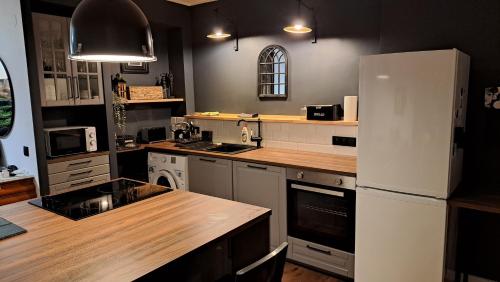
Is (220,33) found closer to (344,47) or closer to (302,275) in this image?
(344,47)

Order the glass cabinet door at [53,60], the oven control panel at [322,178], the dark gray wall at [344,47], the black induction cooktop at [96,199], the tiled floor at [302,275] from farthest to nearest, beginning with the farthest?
1. the glass cabinet door at [53,60]
2. the tiled floor at [302,275]
3. the oven control panel at [322,178]
4. the dark gray wall at [344,47]
5. the black induction cooktop at [96,199]

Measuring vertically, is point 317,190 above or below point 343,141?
below

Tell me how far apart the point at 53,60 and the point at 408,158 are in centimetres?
324

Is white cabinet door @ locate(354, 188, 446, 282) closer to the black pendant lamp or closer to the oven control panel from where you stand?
the oven control panel

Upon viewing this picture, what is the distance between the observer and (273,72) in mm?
4102

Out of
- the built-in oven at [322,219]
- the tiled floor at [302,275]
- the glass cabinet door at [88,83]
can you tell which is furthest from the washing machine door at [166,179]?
the tiled floor at [302,275]

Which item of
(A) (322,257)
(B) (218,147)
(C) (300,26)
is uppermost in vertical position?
(C) (300,26)

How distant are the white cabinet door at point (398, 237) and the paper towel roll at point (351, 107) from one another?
3.29 ft

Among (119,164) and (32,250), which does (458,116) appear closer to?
(32,250)

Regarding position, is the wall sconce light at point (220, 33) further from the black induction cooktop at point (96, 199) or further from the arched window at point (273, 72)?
the black induction cooktop at point (96, 199)

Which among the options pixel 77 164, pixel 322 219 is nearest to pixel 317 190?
pixel 322 219

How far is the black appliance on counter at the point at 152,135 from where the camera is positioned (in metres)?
4.55

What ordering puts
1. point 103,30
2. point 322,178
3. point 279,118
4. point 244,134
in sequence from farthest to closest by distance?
point 244,134
point 279,118
point 322,178
point 103,30

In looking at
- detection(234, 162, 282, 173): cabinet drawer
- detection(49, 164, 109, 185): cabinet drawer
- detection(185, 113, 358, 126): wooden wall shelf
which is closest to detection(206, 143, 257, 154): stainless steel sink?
detection(185, 113, 358, 126): wooden wall shelf
